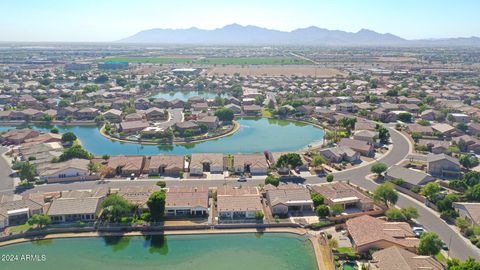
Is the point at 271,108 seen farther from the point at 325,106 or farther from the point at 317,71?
the point at 317,71

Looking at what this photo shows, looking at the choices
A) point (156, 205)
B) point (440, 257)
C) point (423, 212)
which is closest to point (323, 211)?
point (440, 257)

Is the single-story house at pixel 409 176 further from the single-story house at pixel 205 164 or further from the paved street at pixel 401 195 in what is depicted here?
the single-story house at pixel 205 164

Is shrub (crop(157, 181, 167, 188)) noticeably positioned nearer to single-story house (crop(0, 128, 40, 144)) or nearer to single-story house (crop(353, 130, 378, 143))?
single-story house (crop(0, 128, 40, 144))

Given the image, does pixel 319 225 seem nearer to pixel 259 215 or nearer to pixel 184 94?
pixel 259 215

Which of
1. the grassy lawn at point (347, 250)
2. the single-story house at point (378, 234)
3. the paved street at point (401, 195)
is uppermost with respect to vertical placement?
the single-story house at point (378, 234)

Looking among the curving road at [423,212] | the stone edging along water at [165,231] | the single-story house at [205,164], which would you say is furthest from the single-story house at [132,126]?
the curving road at [423,212]
